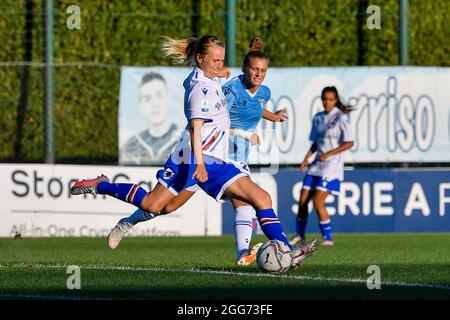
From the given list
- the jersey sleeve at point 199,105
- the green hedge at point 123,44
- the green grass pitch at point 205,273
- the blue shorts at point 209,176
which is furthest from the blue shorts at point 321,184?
the jersey sleeve at point 199,105

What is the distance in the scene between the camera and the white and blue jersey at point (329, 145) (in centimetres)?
1723

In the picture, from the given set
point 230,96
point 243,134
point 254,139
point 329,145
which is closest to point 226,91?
point 230,96

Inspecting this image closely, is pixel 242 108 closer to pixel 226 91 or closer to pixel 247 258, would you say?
pixel 226 91

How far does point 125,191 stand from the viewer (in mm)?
11703

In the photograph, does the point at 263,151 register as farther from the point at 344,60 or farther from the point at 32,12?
the point at 32,12

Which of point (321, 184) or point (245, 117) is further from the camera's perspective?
point (321, 184)

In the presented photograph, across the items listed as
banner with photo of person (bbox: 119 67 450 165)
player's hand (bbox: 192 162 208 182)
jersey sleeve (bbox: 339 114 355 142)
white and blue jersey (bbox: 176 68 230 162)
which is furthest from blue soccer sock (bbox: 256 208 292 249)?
banner with photo of person (bbox: 119 67 450 165)

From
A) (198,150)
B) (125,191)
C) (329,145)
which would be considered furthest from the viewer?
(329,145)

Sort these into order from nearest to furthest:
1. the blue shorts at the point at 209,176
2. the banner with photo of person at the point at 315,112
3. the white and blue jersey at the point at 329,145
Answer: the blue shorts at the point at 209,176 < the white and blue jersey at the point at 329,145 < the banner with photo of person at the point at 315,112

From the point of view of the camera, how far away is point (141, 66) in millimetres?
20219

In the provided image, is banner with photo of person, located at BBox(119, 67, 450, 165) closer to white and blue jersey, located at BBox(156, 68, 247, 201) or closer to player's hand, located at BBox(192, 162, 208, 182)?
white and blue jersey, located at BBox(156, 68, 247, 201)

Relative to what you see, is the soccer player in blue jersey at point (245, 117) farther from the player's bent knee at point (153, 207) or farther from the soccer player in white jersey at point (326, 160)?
the soccer player in white jersey at point (326, 160)

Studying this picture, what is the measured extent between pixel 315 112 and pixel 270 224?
884 cm

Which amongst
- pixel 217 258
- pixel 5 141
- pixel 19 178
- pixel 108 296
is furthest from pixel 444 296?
pixel 5 141
